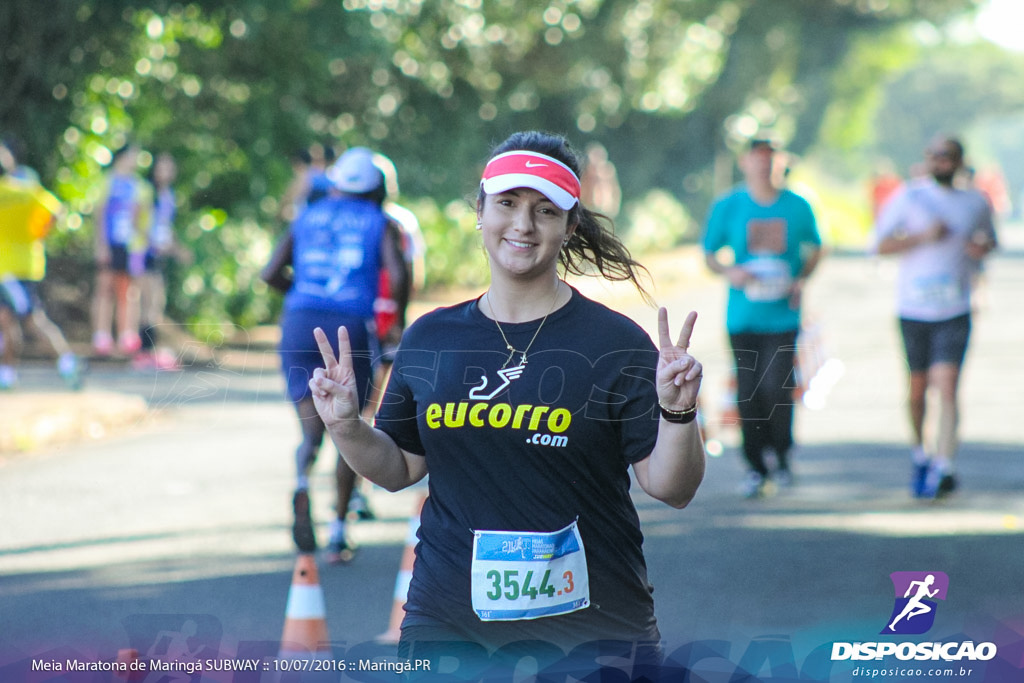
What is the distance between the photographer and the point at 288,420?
1252 centimetres

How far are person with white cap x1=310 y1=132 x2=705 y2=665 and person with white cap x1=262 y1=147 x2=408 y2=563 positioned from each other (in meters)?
3.68

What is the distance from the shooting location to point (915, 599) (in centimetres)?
555

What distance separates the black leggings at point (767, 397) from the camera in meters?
8.33

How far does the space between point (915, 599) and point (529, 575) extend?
270 cm

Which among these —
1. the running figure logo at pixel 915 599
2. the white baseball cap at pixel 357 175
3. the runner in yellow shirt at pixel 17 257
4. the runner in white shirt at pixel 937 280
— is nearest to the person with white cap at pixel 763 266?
the runner in white shirt at pixel 937 280

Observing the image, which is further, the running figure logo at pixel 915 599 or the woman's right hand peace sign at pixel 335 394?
the running figure logo at pixel 915 599

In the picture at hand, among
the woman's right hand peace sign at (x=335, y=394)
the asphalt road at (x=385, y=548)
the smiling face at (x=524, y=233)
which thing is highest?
the smiling face at (x=524, y=233)

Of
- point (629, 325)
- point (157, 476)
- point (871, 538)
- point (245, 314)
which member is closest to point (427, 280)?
point (245, 314)

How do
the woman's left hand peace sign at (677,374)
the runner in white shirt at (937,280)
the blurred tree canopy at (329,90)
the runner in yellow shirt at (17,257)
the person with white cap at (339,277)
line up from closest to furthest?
1. the woman's left hand peace sign at (677,374)
2. the person with white cap at (339,277)
3. the runner in white shirt at (937,280)
4. the runner in yellow shirt at (17,257)
5. the blurred tree canopy at (329,90)

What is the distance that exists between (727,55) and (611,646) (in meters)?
36.8

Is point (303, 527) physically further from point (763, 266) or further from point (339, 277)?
point (763, 266)

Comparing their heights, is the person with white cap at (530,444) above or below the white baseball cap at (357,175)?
below

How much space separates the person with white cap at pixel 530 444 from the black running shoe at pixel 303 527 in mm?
3334

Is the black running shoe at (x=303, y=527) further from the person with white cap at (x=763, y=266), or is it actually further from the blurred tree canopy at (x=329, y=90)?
the blurred tree canopy at (x=329, y=90)
